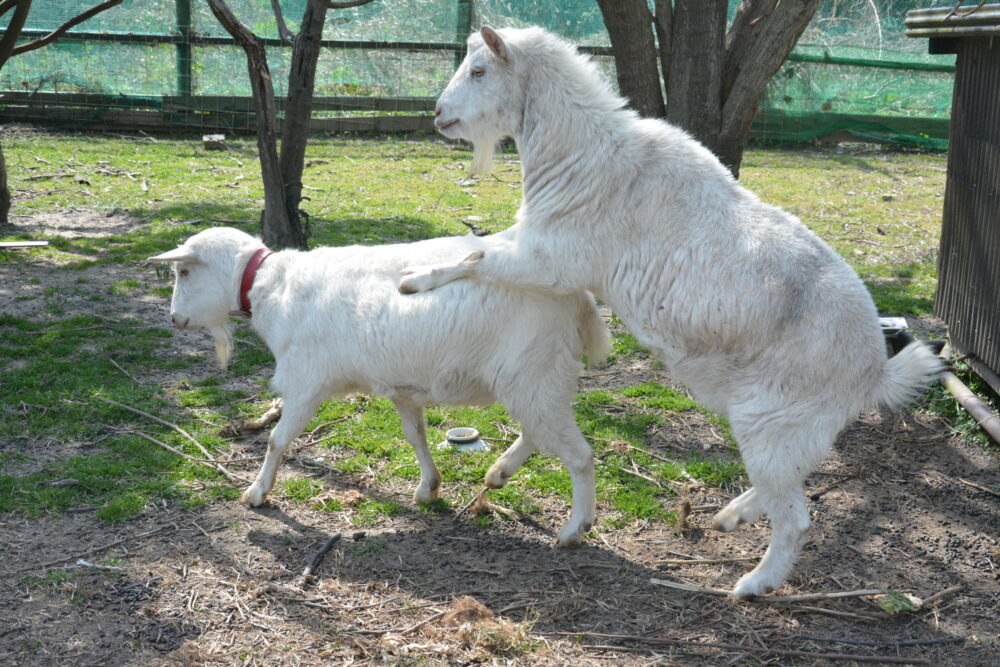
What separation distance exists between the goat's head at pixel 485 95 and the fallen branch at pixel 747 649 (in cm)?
251

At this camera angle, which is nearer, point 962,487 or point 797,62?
point 962,487

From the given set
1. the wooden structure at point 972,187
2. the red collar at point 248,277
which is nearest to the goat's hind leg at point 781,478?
the wooden structure at point 972,187

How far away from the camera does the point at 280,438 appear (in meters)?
4.99

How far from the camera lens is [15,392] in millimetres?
6266

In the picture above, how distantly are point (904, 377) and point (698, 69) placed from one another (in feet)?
10.1

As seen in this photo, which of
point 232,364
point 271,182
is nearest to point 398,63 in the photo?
point 271,182

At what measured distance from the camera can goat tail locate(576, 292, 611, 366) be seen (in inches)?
187

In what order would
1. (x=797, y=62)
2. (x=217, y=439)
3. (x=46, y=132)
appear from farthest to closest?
(x=797, y=62)
(x=46, y=132)
(x=217, y=439)

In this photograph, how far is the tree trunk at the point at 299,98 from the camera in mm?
8812

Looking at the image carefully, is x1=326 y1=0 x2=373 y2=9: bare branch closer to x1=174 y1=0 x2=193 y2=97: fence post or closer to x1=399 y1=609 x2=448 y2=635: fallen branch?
x1=399 y1=609 x2=448 y2=635: fallen branch

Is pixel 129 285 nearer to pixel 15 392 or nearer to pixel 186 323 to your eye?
pixel 15 392

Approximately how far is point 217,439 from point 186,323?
87cm

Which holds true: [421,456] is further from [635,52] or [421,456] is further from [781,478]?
[635,52]

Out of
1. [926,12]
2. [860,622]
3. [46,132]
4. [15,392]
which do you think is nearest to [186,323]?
[15,392]
